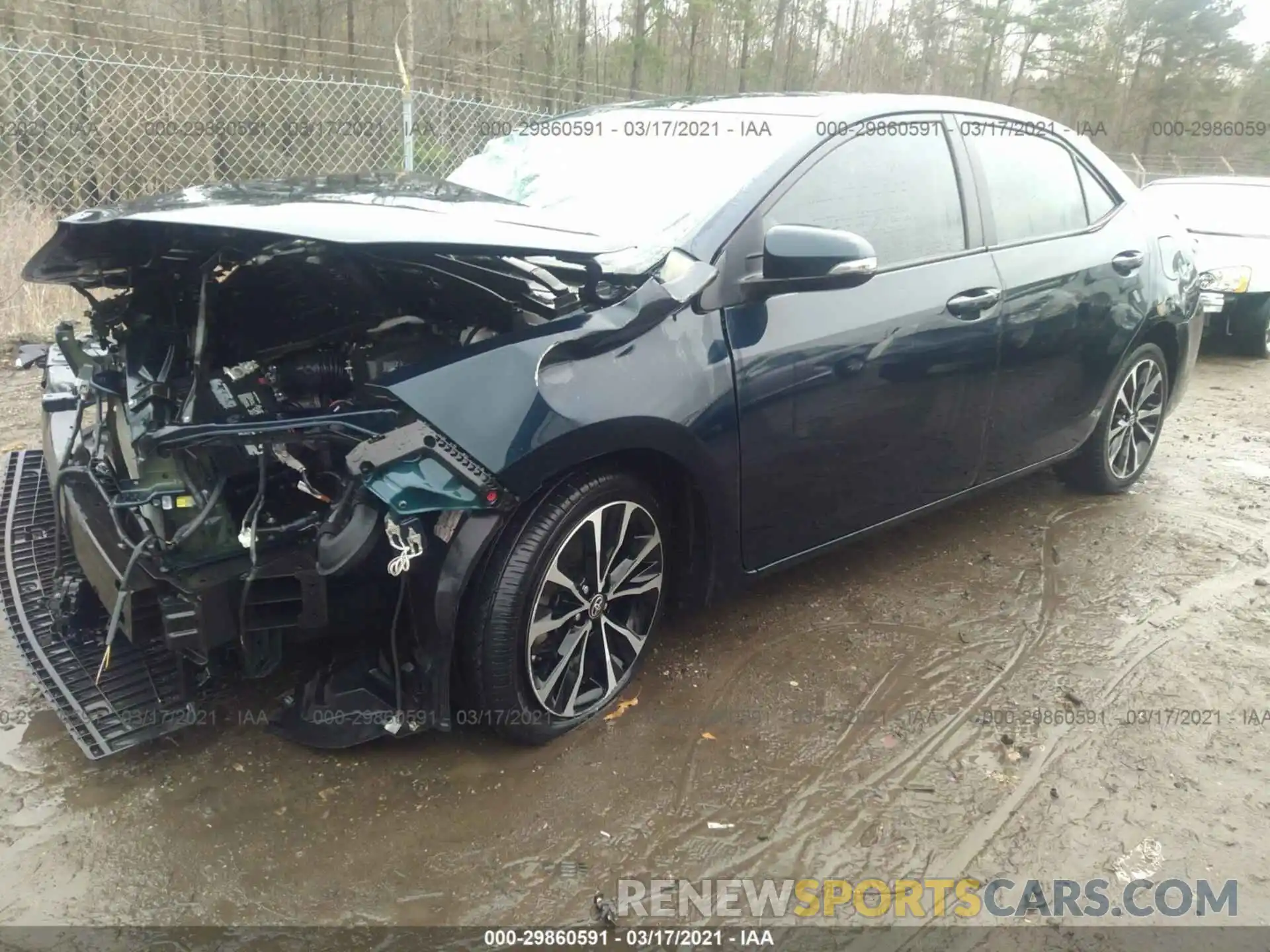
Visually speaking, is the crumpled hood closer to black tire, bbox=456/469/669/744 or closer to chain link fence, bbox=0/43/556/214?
black tire, bbox=456/469/669/744

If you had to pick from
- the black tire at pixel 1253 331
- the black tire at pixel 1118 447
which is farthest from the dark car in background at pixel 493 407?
the black tire at pixel 1253 331

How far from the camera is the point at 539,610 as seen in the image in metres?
2.45

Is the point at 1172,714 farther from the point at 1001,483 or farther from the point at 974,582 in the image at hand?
the point at 1001,483

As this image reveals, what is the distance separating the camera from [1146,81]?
99.9 ft

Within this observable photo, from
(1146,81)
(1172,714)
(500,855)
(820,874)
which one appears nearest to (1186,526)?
(1172,714)

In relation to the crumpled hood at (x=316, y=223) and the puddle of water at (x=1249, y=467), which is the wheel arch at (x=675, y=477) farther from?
the puddle of water at (x=1249, y=467)

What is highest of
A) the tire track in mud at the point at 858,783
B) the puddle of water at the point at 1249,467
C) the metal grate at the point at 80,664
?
the metal grate at the point at 80,664

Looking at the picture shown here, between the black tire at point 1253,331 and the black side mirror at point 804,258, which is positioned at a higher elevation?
the black side mirror at point 804,258

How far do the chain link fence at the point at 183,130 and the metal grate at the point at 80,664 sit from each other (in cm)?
509

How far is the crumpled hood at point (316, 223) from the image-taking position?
6.92ft

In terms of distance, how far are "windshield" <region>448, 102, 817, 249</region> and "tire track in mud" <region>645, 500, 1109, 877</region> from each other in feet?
4.87

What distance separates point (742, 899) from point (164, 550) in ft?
5.16

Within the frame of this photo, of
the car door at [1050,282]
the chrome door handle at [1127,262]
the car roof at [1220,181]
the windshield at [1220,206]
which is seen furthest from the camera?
the car roof at [1220,181]

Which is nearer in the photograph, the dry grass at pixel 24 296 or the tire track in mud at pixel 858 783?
the tire track in mud at pixel 858 783
